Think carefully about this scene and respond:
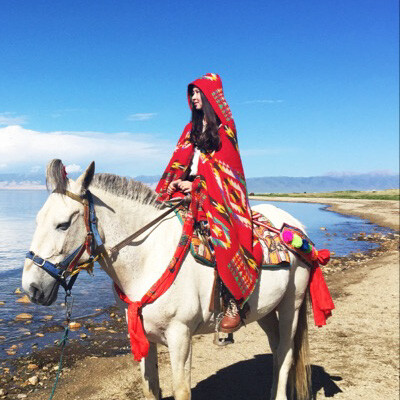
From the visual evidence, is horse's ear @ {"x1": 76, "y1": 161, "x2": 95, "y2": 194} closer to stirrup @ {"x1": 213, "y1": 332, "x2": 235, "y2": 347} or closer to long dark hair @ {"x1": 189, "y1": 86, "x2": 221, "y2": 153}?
long dark hair @ {"x1": 189, "y1": 86, "x2": 221, "y2": 153}

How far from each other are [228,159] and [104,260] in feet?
5.38

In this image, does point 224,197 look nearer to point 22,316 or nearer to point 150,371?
point 150,371

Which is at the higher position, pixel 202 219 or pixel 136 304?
pixel 202 219

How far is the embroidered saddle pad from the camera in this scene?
3701 mm

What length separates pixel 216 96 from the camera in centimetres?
407

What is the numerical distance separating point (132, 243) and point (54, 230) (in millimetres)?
742

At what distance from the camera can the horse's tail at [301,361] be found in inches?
201

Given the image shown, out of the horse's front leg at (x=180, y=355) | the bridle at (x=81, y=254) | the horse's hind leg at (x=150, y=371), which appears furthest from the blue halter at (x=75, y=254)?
the horse's hind leg at (x=150, y=371)

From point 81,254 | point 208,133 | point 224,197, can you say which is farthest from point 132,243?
point 208,133

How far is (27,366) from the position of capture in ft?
22.6

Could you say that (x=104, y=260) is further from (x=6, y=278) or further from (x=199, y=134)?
(x=6, y=278)

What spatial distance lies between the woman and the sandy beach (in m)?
2.86

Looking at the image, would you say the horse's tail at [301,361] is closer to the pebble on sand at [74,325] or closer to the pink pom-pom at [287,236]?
the pink pom-pom at [287,236]

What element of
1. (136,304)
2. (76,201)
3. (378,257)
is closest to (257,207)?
(136,304)
